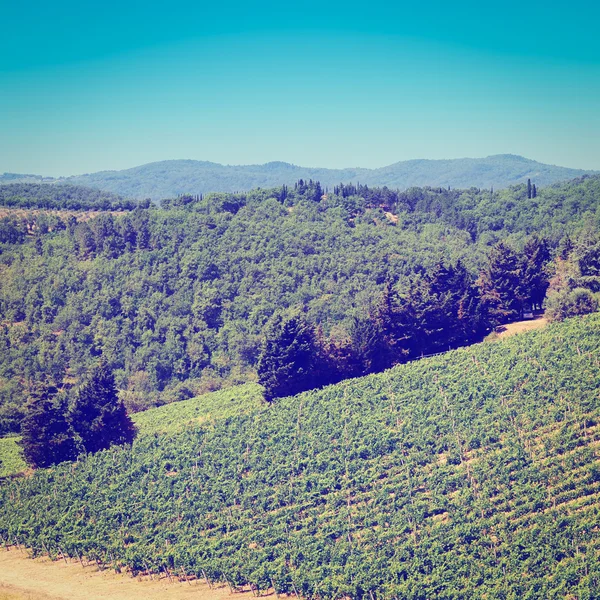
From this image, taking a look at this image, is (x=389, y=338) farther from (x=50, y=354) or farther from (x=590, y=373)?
(x=50, y=354)

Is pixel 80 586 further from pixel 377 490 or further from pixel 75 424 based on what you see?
pixel 75 424

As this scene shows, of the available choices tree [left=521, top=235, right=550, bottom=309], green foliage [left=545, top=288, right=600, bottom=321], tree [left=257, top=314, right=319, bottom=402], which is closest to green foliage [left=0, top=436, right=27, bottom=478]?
tree [left=257, top=314, right=319, bottom=402]

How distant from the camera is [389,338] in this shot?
57188 mm

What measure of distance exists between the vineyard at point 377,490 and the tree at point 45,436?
3.38 m

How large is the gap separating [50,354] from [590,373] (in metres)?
63.7

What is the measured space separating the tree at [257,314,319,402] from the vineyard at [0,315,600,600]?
2.64 metres

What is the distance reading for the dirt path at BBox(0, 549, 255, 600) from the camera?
3412 centimetres

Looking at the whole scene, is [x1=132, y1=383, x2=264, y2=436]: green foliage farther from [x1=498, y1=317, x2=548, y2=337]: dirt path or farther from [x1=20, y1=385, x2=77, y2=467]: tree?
[x1=498, y1=317, x2=548, y2=337]: dirt path

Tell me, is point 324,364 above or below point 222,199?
below

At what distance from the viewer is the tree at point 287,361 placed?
175 ft

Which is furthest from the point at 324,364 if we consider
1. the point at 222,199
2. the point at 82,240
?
the point at 222,199

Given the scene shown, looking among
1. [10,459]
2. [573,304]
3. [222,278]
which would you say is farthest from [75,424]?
[222,278]

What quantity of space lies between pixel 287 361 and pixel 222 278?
46782 millimetres

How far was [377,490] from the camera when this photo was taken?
3831 cm
